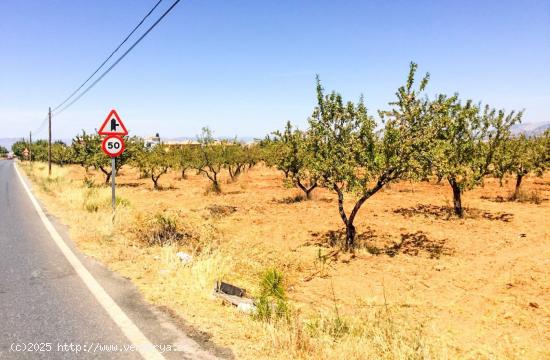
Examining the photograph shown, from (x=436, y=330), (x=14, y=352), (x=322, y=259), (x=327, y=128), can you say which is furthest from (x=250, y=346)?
(x=327, y=128)

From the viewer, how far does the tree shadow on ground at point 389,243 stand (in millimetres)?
12062

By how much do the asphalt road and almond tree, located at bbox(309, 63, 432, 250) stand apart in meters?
7.15

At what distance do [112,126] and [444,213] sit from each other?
14.6 m

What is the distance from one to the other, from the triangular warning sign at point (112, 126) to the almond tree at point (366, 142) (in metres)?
5.57

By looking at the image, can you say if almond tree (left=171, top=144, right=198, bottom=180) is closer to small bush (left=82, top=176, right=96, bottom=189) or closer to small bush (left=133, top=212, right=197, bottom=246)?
small bush (left=82, top=176, right=96, bottom=189)

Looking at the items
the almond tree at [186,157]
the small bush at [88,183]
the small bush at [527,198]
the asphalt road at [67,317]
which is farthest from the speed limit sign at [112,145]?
the small bush at [527,198]

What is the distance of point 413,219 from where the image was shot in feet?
54.3

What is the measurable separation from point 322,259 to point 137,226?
17.1ft

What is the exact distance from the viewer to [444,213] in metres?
17.8

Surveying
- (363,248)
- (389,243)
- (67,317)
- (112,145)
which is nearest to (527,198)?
(389,243)

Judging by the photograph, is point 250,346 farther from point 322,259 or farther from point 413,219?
point 413,219

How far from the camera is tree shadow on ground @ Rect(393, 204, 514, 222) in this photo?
55.1ft

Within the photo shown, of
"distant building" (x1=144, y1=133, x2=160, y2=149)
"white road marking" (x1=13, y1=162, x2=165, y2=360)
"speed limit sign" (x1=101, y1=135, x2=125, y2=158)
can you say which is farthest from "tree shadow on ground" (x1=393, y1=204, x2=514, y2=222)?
"distant building" (x1=144, y1=133, x2=160, y2=149)

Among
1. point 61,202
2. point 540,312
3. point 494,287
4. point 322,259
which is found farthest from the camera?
point 61,202
